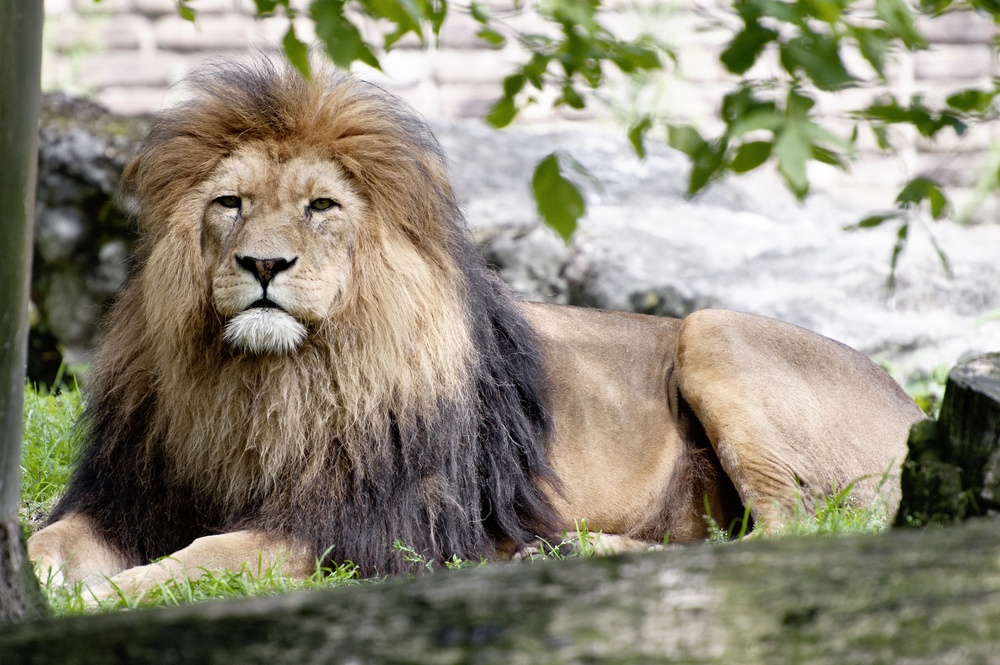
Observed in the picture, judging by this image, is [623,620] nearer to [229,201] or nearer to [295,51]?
[295,51]

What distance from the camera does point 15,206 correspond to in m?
2.04

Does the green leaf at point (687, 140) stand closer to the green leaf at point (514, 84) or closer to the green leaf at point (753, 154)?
the green leaf at point (753, 154)

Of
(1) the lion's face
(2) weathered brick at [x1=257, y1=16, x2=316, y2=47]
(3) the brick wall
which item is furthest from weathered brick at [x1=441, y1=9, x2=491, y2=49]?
(1) the lion's face

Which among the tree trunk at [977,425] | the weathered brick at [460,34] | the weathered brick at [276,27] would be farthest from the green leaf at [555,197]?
the weathered brick at [460,34]

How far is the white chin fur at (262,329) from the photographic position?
10.5ft

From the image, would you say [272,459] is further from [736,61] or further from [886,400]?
[886,400]

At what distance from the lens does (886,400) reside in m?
4.19

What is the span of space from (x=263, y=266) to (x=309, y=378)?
43cm

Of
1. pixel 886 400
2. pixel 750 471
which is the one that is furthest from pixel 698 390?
pixel 886 400

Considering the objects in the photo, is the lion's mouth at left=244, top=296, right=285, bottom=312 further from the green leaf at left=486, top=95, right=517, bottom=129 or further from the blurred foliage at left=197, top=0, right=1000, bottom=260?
the green leaf at left=486, top=95, right=517, bottom=129

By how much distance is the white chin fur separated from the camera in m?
3.19

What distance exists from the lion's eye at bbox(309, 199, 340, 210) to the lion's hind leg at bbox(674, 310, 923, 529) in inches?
66.5

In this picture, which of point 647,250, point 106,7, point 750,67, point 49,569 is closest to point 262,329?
point 49,569

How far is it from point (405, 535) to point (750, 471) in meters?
1.42
